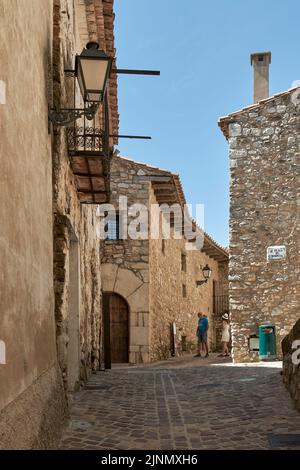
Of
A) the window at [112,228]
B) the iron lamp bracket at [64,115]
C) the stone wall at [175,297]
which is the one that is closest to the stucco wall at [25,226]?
the iron lamp bracket at [64,115]

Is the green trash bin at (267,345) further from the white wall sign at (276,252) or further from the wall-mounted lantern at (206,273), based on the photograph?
the wall-mounted lantern at (206,273)

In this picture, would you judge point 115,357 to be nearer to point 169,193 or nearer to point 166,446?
point 169,193

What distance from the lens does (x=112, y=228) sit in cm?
1486

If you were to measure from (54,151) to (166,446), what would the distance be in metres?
2.96

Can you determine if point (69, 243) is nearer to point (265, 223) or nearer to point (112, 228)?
point (265, 223)

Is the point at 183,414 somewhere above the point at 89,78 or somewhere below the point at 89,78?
below

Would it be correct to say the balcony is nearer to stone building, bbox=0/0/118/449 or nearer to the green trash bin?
stone building, bbox=0/0/118/449

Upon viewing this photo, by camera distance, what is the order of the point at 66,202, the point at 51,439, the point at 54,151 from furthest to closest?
the point at 66,202 < the point at 54,151 < the point at 51,439

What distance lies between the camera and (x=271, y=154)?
12.1m

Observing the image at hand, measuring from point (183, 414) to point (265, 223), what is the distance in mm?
6799

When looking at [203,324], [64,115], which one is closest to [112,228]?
[203,324]

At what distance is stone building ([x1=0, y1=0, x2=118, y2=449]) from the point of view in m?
3.26
